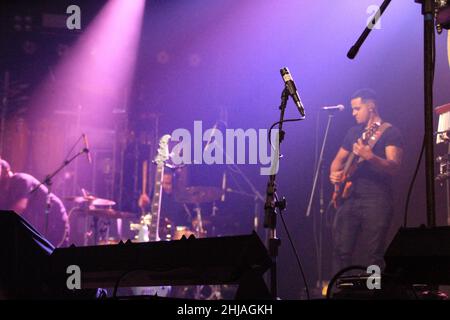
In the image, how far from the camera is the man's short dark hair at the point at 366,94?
692 cm

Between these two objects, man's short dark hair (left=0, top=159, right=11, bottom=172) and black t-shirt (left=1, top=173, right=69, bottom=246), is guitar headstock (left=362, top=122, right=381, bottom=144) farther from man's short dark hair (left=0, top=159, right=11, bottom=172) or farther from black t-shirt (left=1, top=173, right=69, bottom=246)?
man's short dark hair (left=0, top=159, right=11, bottom=172)

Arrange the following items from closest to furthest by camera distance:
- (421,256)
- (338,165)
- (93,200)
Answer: (421,256) < (338,165) < (93,200)

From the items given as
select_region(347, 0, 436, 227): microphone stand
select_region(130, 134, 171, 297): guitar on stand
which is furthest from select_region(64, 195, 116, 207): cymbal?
select_region(347, 0, 436, 227): microphone stand

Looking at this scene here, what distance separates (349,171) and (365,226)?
0.62 metres

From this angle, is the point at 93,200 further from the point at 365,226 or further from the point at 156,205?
the point at 365,226

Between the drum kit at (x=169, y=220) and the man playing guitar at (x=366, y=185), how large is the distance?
144cm

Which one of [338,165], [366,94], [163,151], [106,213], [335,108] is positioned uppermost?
[366,94]

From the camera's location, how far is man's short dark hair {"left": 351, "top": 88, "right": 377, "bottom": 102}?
692cm

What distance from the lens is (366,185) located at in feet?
22.0

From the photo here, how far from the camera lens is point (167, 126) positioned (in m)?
7.62

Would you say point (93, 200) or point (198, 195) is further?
point (93, 200)

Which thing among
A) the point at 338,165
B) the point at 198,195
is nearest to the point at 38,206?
the point at 198,195

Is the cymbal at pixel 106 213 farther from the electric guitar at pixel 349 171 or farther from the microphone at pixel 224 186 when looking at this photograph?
the electric guitar at pixel 349 171

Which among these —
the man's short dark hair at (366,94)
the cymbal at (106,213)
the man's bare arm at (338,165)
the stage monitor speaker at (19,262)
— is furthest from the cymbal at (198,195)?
the stage monitor speaker at (19,262)
